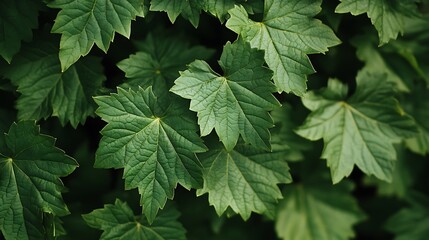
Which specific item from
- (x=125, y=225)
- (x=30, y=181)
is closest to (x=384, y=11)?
(x=125, y=225)

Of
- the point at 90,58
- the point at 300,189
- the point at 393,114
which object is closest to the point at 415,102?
the point at 393,114

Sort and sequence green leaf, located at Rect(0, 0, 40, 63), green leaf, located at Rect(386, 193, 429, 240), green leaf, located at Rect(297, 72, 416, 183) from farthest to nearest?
1. green leaf, located at Rect(386, 193, 429, 240)
2. green leaf, located at Rect(297, 72, 416, 183)
3. green leaf, located at Rect(0, 0, 40, 63)

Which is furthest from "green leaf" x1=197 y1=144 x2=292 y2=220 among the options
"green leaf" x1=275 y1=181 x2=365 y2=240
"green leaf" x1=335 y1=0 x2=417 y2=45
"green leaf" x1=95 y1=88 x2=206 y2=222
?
"green leaf" x1=335 y1=0 x2=417 y2=45

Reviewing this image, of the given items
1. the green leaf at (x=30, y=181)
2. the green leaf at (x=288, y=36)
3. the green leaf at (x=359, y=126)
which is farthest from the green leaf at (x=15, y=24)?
the green leaf at (x=359, y=126)

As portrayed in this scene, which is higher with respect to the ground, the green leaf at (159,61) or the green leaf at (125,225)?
the green leaf at (159,61)

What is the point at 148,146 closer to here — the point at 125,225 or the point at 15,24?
the point at 125,225

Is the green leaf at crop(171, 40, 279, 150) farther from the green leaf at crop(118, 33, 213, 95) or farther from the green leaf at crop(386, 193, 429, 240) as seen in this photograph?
the green leaf at crop(386, 193, 429, 240)

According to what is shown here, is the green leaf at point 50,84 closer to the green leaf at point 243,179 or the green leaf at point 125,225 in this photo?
the green leaf at point 125,225
